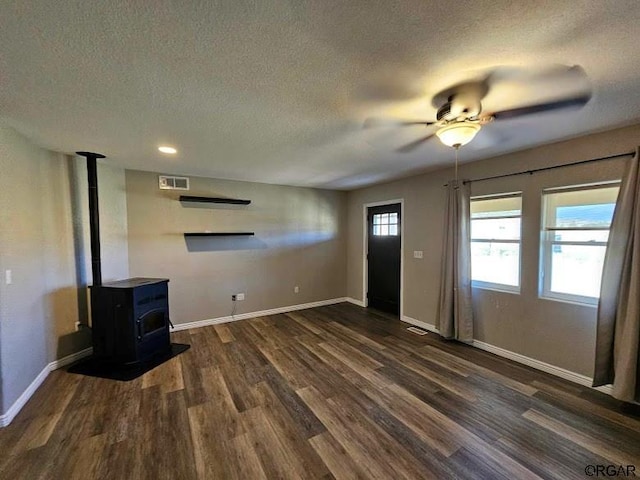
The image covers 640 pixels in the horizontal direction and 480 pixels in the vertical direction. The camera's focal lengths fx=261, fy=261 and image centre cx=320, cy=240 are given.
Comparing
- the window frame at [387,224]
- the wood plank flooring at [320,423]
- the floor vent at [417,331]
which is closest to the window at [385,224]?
the window frame at [387,224]

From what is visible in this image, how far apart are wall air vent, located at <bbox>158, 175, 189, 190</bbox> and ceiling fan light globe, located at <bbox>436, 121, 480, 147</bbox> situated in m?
3.63

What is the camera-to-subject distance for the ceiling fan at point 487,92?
4.86ft

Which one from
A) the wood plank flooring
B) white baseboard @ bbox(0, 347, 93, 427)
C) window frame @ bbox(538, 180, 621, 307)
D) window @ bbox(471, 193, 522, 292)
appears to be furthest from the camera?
window @ bbox(471, 193, 522, 292)

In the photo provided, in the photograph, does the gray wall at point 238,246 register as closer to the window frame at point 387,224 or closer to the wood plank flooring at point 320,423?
the window frame at point 387,224

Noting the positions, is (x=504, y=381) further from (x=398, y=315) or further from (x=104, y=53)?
(x=104, y=53)

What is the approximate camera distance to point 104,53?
131 centimetres

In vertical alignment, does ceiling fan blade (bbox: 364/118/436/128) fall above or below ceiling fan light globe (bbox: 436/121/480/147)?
above

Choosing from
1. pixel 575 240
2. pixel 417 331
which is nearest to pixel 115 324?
pixel 417 331

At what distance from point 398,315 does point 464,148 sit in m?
2.97

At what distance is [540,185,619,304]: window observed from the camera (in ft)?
8.18

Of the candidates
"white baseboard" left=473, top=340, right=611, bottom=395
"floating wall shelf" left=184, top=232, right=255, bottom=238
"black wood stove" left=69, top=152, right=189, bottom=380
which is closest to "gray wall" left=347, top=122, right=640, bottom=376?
"white baseboard" left=473, top=340, right=611, bottom=395

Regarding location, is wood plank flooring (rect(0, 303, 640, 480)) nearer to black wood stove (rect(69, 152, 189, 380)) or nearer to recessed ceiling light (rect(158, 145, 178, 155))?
black wood stove (rect(69, 152, 189, 380))

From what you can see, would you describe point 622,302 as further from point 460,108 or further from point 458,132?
point 460,108

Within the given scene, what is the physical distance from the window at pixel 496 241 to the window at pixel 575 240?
0.29m
